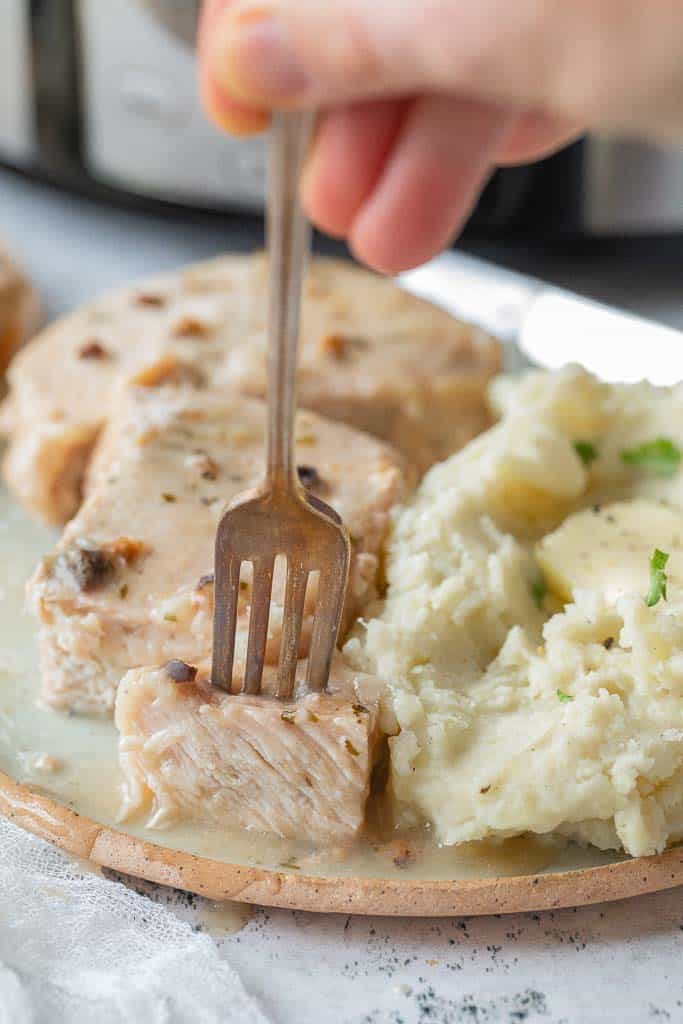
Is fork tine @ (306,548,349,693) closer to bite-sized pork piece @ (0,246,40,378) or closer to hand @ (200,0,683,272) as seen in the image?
hand @ (200,0,683,272)

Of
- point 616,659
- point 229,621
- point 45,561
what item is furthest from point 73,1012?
point 616,659

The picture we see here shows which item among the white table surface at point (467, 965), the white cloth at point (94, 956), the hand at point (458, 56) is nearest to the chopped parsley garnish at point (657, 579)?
the white table surface at point (467, 965)

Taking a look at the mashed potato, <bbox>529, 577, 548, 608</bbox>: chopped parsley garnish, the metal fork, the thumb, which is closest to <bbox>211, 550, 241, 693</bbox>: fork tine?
the metal fork

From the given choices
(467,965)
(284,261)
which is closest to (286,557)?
(284,261)

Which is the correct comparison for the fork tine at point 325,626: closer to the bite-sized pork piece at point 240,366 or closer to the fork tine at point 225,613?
the fork tine at point 225,613

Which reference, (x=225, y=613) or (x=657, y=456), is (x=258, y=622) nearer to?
(x=225, y=613)

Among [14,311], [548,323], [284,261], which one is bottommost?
[14,311]
